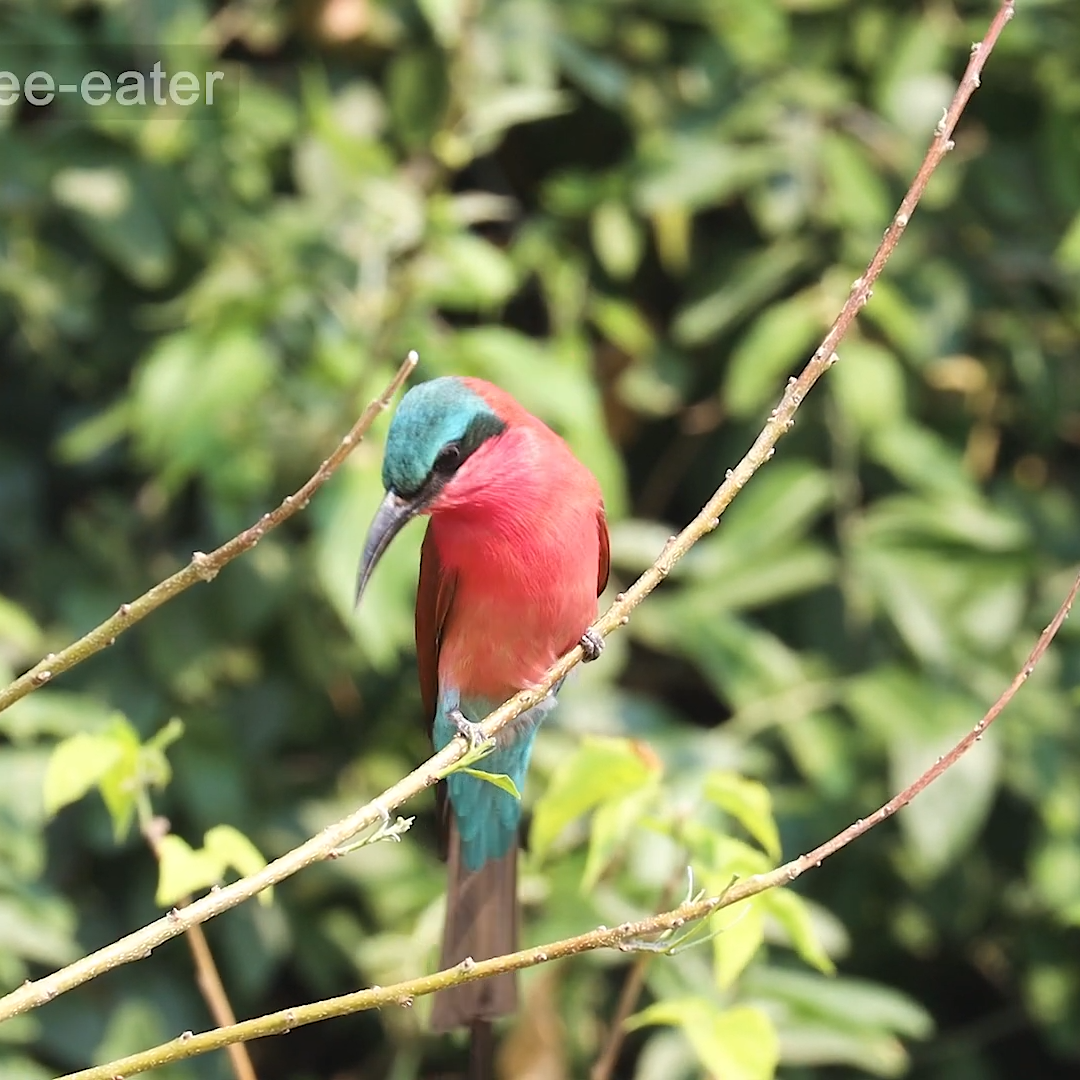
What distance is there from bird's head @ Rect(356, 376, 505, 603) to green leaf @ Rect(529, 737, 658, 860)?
310 mm

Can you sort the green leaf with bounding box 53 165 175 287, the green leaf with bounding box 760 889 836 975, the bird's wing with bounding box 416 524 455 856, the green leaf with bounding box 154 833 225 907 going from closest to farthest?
the green leaf with bounding box 154 833 225 907 → the green leaf with bounding box 760 889 836 975 → the bird's wing with bounding box 416 524 455 856 → the green leaf with bounding box 53 165 175 287

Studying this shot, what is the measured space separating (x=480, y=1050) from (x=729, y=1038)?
273 millimetres

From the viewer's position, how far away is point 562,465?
6.78ft

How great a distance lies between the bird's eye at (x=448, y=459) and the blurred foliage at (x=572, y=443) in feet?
2.10

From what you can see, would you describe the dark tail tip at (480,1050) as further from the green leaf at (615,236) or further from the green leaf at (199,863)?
the green leaf at (615,236)

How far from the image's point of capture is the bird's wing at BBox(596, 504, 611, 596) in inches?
85.0

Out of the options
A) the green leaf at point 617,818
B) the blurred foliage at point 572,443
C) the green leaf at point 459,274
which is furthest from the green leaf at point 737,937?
the green leaf at point 459,274

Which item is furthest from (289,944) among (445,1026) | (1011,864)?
(1011,864)

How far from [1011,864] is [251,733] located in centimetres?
139

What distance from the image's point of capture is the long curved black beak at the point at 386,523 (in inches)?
68.6

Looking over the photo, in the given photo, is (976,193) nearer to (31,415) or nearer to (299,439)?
(299,439)

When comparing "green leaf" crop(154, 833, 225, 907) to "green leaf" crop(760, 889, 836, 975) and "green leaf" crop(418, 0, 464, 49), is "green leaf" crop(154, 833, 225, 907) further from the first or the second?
"green leaf" crop(418, 0, 464, 49)

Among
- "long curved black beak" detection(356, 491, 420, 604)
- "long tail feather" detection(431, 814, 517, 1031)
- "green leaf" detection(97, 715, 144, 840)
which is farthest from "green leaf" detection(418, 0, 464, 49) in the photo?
"green leaf" detection(97, 715, 144, 840)

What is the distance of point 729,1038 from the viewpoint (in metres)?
1.68
